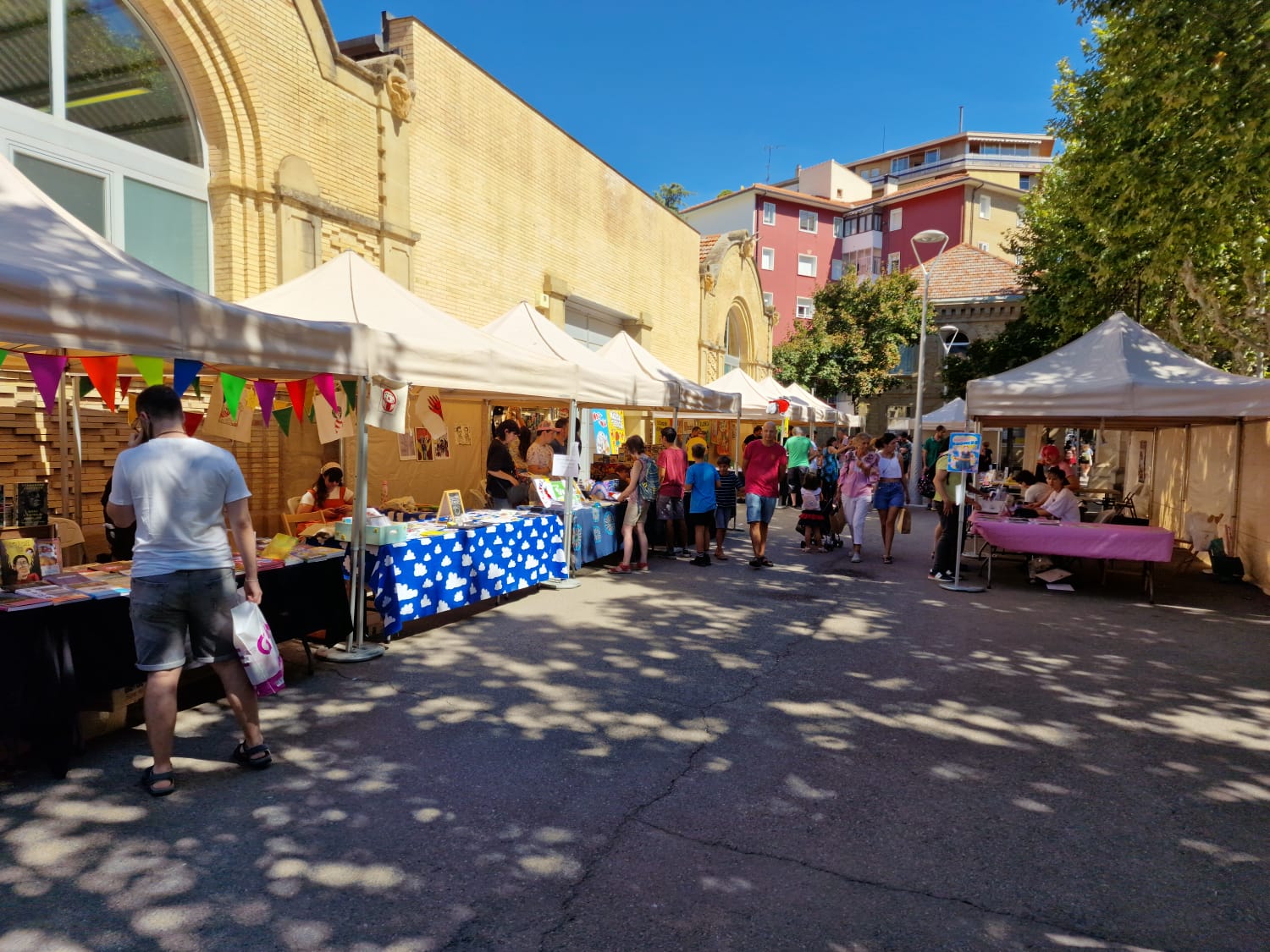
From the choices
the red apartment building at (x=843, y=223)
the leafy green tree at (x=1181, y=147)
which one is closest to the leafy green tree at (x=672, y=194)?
the red apartment building at (x=843, y=223)

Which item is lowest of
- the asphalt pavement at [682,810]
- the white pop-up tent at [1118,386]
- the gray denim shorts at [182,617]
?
the asphalt pavement at [682,810]

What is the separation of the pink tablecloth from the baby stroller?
279cm

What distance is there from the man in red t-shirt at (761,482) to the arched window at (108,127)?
7043 millimetres

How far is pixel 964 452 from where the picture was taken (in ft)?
29.3

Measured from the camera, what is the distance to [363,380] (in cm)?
573

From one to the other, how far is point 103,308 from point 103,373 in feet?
5.01

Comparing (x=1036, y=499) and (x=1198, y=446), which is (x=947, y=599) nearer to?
(x=1036, y=499)

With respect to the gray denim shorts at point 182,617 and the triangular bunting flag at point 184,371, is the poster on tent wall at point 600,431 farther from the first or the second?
the gray denim shorts at point 182,617

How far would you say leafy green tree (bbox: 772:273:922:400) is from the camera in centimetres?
3188

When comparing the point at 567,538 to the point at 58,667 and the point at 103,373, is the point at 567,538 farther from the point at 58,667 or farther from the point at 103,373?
the point at 58,667

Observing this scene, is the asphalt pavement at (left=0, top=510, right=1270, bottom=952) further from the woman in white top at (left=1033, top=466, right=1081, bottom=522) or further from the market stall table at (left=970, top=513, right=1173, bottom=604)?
the woman in white top at (left=1033, top=466, right=1081, bottom=522)

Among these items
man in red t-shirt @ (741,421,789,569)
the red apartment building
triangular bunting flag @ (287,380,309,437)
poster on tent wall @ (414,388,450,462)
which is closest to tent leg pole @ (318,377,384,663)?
triangular bunting flag @ (287,380,309,437)

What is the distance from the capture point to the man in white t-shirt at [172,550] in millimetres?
3592

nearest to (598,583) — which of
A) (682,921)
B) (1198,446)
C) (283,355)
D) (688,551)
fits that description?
(688,551)
